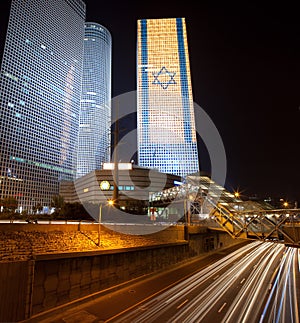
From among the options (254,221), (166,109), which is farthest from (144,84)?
(254,221)

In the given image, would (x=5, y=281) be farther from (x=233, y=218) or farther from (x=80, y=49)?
(x=80, y=49)

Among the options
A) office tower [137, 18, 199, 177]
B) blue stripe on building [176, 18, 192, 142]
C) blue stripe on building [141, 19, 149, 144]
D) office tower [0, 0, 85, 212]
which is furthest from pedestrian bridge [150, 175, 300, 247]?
office tower [0, 0, 85, 212]

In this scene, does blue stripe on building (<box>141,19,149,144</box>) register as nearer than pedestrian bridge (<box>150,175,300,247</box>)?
No

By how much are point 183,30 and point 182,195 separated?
602 feet

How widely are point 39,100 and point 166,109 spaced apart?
89.0m

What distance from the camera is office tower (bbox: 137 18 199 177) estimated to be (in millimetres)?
155500

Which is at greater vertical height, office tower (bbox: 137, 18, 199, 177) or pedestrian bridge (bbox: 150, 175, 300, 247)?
office tower (bbox: 137, 18, 199, 177)

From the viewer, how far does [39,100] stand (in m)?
149

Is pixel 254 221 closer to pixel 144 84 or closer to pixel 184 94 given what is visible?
pixel 184 94

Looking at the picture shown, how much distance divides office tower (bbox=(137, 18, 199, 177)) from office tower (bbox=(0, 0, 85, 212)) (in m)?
56.9

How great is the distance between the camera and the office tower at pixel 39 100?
12988 centimetres

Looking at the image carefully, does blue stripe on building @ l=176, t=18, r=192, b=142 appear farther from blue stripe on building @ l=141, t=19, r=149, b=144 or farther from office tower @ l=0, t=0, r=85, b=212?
office tower @ l=0, t=0, r=85, b=212

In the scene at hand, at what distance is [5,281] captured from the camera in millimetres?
11930

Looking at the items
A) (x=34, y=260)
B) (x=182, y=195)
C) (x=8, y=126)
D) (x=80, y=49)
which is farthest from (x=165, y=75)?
(x=34, y=260)
